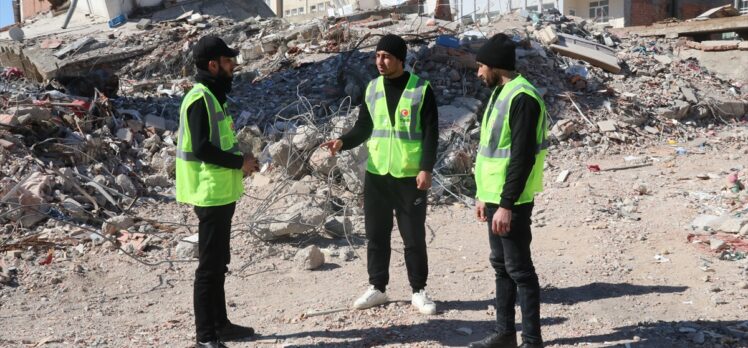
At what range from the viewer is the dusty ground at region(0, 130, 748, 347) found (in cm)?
411

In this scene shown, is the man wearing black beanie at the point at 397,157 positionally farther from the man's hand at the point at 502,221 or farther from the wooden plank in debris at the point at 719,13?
the wooden plank in debris at the point at 719,13

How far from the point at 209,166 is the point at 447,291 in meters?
1.95

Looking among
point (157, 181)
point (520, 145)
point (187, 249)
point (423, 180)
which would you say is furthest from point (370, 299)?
point (157, 181)

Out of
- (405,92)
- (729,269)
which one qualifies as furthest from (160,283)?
(729,269)

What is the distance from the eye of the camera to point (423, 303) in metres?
4.36

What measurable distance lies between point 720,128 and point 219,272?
357 inches

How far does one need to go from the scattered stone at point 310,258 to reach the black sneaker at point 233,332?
58.1 inches

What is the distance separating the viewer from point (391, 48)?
4121 mm

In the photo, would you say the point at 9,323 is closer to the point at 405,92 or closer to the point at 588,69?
the point at 405,92

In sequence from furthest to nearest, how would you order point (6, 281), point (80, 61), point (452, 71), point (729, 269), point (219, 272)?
point (80, 61)
point (452, 71)
point (6, 281)
point (729, 269)
point (219, 272)

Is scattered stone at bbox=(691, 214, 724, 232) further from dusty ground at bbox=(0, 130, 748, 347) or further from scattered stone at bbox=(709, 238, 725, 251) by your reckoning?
scattered stone at bbox=(709, 238, 725, 251)

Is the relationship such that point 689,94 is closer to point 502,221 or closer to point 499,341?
point 499,341

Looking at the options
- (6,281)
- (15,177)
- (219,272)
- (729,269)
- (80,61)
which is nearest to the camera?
(219,272)

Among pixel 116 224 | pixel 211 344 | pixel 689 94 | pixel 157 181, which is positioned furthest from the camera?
pixel 689 94
